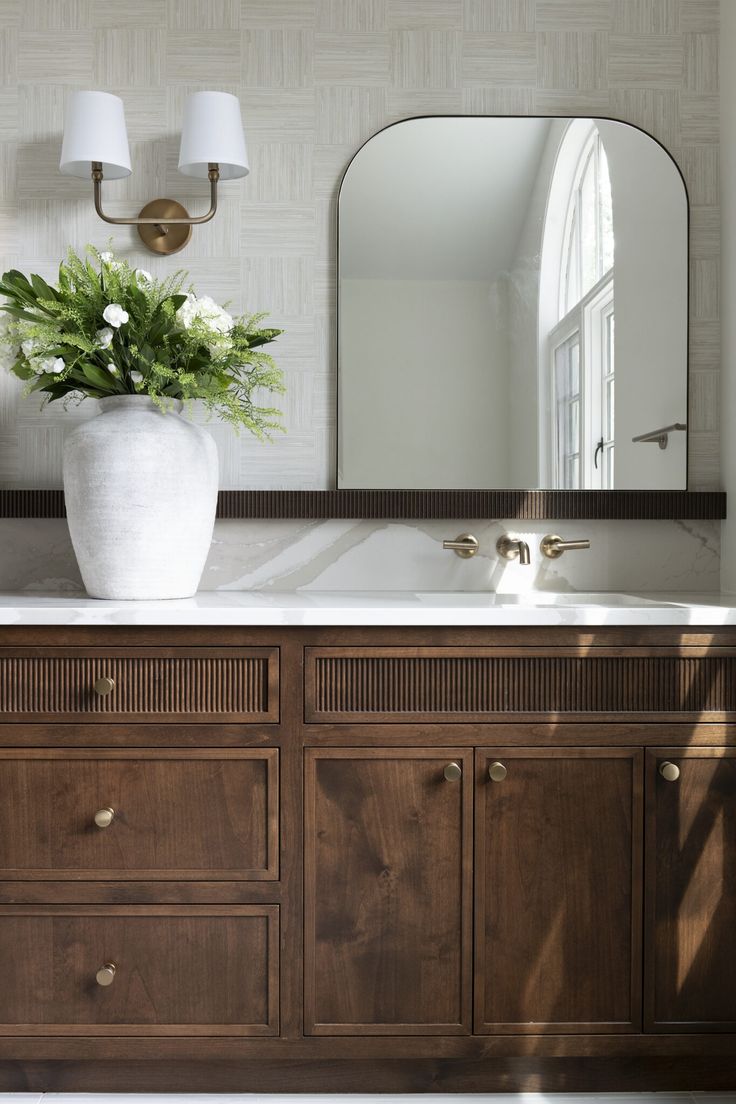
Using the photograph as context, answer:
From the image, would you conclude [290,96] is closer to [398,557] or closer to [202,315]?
[202,315]

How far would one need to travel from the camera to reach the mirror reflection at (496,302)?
6.95ft

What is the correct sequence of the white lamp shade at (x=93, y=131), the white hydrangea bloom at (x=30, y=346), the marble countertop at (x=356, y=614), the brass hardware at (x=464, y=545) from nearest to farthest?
the marble countertop at (x=356, y=614), the white hydrangea bloom at (x=30, y=346), the white lamp shade at (x=93, y=131), the brass hardware at (x=464, y=545)

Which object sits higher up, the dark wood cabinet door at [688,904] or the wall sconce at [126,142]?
the wall sconce at [126,142]

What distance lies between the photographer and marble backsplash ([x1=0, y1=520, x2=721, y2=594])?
2148 mm

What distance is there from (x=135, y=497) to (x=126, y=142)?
2.96 ft

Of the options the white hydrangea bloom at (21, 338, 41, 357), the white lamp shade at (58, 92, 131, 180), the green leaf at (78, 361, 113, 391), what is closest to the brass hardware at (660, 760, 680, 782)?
the green leaf at (78, 361, 113, 391)

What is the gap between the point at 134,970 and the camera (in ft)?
5.39

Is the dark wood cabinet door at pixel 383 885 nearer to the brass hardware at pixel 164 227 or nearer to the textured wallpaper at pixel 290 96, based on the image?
the textured wallpaper at pixel 290 96

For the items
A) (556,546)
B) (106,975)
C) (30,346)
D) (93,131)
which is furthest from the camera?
(556,546)

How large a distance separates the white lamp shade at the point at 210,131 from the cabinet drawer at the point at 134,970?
1578mm

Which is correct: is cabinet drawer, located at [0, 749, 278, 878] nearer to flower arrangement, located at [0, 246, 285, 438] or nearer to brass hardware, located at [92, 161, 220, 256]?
flower arrangement, located at [0, 246, 285, 438]

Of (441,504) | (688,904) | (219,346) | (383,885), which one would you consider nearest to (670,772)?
(688,904)

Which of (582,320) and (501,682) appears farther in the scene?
(582,320)

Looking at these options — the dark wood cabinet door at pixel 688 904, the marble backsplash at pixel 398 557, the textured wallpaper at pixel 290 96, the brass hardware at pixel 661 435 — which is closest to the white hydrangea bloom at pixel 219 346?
the textured wallpaper at pixel 290 96
